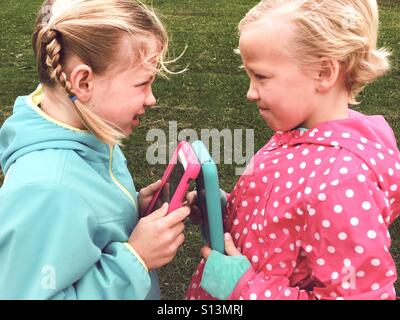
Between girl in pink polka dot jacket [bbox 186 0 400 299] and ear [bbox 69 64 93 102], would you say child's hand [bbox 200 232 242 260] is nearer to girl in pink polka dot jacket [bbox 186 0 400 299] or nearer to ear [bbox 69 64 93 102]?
girl in pink polka dot jacket [bbox 186 0 400 299]

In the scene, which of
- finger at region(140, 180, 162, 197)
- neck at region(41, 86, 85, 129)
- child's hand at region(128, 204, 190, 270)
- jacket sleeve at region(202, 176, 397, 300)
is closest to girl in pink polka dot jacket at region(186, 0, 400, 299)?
jacket sleeve at region(202, 176, 397, 300)

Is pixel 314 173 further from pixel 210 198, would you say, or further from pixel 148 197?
pixel 148 197

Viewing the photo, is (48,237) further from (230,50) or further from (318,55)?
(230,50)

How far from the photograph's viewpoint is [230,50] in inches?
322

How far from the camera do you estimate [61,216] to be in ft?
5.15

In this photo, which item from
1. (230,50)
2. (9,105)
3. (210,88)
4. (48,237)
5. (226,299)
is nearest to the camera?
(48,237)

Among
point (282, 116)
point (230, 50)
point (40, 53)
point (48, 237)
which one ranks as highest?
point (40, 53)

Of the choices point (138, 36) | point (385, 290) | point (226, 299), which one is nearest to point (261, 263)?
point (226, 299)

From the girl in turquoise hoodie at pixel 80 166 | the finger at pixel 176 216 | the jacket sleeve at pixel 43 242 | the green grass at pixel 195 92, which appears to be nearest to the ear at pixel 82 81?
the girl in turquoise hoodie at pixel 80 166

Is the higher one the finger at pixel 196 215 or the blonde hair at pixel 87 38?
the blonde hair at pixel 87 38

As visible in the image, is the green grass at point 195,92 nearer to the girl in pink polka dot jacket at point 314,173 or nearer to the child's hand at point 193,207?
the child's hand at point 193,207

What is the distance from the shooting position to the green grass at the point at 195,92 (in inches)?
148

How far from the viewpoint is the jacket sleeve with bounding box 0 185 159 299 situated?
1.54 m

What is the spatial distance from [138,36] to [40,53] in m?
0.32
